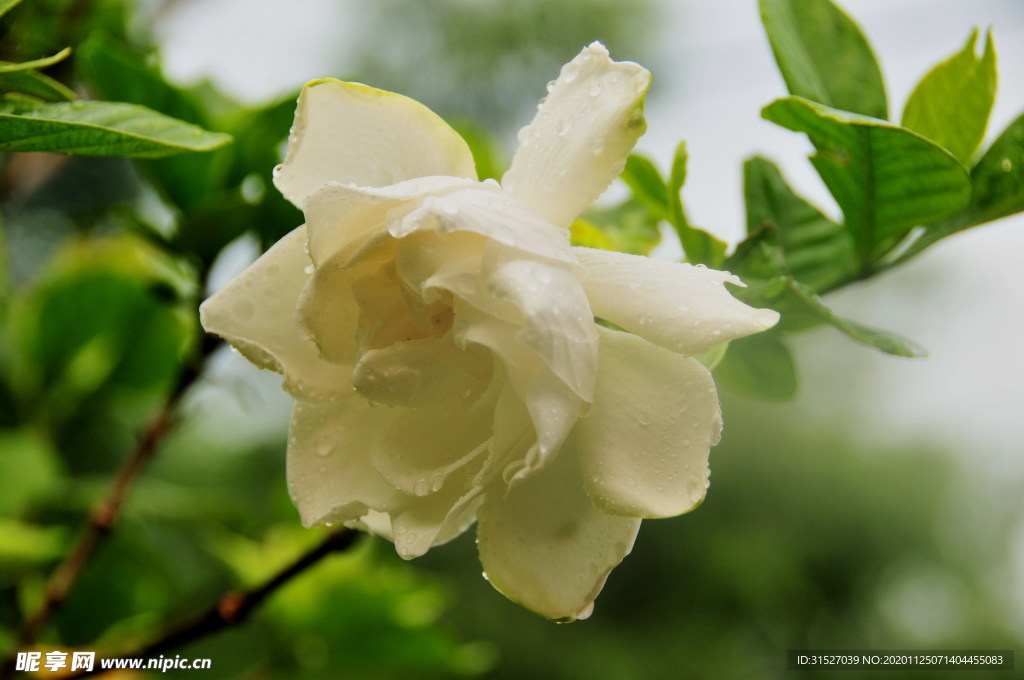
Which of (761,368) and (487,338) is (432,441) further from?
(761,368)

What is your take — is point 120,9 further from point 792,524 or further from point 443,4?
point 792,524

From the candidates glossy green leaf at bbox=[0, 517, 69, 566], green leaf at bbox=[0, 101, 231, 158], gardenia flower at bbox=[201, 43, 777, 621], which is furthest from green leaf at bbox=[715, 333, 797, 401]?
glossy green leaf at bbox=[0, 517, 69, 566]

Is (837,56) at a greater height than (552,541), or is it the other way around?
(837,56)

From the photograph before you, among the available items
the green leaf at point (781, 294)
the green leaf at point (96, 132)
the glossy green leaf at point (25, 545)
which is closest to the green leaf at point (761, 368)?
the green leaf at point (781, 294)

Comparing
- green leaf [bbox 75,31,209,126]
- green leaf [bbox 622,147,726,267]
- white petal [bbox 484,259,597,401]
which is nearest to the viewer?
white petal [bbox 484,259,597,401]

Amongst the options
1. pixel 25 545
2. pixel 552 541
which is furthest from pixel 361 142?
pixel 25 545

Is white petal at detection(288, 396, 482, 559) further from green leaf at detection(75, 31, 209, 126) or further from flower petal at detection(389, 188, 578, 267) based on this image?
green leaf at detection(75, 31, 209, 126)
